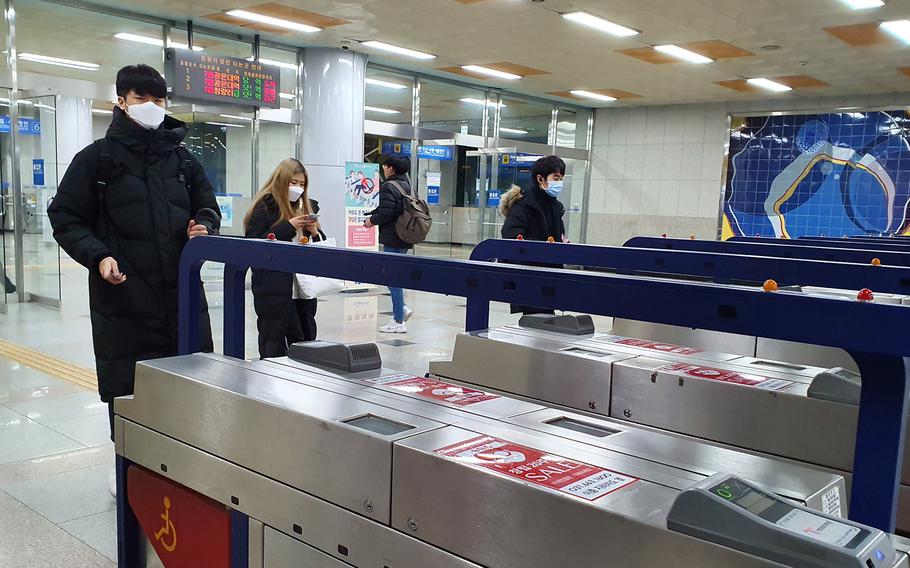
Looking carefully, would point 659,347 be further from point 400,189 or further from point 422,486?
point 400,189

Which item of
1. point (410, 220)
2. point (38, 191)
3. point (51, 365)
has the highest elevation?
point (38, 191)

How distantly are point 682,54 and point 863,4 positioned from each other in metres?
2.63

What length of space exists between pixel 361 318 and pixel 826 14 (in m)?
5.25

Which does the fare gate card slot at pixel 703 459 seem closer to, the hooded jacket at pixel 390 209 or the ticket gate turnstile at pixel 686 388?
the ticket gate turnstile at pixel 686 388

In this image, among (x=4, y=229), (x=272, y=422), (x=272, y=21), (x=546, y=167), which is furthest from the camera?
(x=272, y=21)

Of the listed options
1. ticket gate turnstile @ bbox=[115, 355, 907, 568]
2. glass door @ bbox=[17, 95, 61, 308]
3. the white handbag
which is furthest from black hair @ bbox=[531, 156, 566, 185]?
glass door @ bbox=[17, 95, 61, 308]

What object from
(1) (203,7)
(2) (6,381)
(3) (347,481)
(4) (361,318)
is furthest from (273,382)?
(1) (203,7)

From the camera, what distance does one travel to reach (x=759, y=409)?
2047 mm

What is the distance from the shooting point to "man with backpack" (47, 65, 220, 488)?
2578 mm

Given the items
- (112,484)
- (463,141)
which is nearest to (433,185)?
(463,141)

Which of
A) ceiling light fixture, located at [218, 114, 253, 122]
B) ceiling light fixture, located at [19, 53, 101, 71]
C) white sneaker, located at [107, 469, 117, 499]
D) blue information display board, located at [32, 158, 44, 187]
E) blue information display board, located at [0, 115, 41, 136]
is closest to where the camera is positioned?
white sneaker, located at [107, 469, 117, 499]

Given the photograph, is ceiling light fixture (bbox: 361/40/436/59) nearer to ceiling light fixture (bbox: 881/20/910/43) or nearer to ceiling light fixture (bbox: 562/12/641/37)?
ceiling light fixture (bbox: 562/12/641/37)

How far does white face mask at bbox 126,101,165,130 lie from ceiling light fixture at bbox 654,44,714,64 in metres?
7.39

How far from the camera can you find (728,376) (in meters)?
2.19
